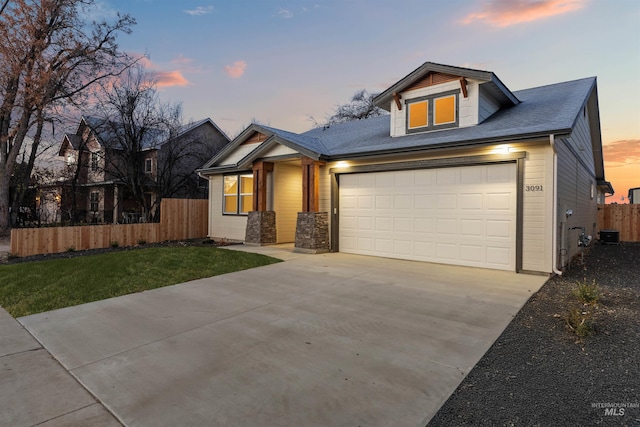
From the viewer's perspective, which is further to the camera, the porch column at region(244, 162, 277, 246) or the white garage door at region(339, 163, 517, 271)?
the porch column at region(244, 162, 277, 246)

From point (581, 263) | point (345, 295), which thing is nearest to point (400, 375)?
point (345, 295)

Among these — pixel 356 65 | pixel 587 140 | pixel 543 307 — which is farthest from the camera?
pixel 356 65

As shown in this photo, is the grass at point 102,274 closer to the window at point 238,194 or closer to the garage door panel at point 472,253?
the window at point 238,194

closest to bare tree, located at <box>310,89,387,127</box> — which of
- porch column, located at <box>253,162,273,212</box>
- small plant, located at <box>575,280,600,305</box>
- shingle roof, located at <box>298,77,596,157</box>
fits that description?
shingle roof, located at <box>298,77,596,157</box>

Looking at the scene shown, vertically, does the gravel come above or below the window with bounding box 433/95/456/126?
below

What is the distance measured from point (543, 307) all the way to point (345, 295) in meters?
3.02

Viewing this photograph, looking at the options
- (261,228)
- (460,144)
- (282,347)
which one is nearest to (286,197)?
(261,228)

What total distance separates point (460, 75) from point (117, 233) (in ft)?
39.8

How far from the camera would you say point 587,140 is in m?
11.8

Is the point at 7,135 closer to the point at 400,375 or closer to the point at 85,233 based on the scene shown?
the point at 85,233

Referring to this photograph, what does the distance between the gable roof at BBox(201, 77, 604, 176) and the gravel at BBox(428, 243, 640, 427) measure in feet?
13.2

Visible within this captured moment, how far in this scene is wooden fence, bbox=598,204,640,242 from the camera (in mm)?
15555

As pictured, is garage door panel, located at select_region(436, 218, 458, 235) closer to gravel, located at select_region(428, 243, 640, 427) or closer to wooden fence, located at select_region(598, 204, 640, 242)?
gravel, located at select_region(428, 243, 640, 427)

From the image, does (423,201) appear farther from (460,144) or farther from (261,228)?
(261,228)
